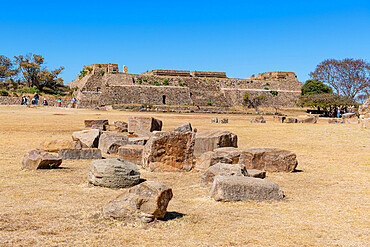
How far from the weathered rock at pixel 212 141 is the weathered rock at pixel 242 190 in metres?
4.08

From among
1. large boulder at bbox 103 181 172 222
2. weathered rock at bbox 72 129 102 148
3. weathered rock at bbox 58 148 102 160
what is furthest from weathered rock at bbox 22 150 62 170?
large boulder at bbox 103 181 172 222

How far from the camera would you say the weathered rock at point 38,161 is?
8.20 m

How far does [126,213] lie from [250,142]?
10.3 meters

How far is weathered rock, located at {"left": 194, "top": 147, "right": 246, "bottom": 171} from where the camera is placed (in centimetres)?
872

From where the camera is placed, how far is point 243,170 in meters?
7.16

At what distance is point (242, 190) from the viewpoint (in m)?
6.07

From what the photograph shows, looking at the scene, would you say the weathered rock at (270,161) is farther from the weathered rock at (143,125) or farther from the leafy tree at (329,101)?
the leafy tree at (329,101)

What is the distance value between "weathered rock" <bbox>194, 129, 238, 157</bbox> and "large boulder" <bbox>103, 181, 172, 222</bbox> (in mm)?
5483

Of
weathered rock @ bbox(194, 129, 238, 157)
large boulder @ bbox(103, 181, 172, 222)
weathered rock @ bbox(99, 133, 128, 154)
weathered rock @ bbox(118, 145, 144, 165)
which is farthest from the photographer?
weathered rock @ bbox(99, 133, 128, 154)

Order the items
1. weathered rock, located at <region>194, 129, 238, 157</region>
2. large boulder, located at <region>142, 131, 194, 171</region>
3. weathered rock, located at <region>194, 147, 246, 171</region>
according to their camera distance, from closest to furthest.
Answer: weathered rock, located at <region>194, 147, 246, 171</region> → large boulder, located at <region>142, 131, 194, 171</region> → weathered rock, located at <region>194, 129, 238, 157</region>

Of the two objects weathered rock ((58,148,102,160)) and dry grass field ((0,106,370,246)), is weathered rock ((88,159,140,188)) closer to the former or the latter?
dry grass field ((0,106,370,246))

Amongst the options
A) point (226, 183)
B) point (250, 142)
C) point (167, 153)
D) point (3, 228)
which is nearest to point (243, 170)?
point (226, 183)

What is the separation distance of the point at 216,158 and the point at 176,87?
48.8 m

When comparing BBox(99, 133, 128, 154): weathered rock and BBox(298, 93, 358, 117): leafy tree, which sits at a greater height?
BBox(298, 93, 358, 117): leafy tree
